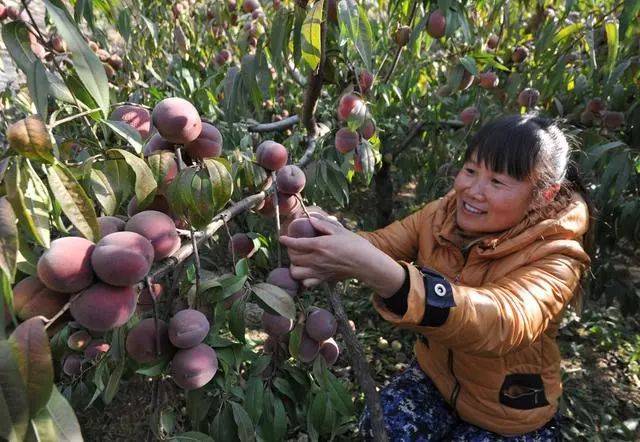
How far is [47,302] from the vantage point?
0.69 m

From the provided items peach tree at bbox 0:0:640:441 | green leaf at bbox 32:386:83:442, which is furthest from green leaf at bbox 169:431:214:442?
green leaf at bbox 32:386:83:442

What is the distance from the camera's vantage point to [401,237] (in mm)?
1972

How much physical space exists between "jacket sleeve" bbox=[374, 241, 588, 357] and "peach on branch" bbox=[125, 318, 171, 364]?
50 cm

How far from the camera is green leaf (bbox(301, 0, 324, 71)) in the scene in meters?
0.93

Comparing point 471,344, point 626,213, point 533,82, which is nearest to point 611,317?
Result: point 626,213

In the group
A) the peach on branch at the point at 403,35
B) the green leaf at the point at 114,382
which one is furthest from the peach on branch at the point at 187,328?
the peach on branch at the point at 403,35

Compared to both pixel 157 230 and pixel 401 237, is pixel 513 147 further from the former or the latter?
pixel 157 230

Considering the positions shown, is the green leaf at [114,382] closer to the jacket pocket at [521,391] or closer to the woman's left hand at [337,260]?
the woman's left hand at [337,260]

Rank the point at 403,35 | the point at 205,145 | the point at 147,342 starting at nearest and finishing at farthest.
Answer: the point at 147,342 → the point at 205,145 → the point at 403,35

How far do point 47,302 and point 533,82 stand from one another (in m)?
2.57

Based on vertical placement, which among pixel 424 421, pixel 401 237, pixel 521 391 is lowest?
pixel 424 421

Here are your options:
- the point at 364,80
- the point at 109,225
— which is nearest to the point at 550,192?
the point at 364,80

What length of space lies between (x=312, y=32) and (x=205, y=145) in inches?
12.3

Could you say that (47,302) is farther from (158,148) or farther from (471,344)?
(471,344)
